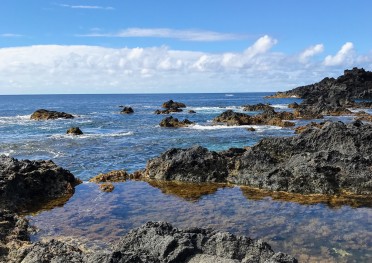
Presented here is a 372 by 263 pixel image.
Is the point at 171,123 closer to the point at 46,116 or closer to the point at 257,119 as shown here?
the point at 257,119

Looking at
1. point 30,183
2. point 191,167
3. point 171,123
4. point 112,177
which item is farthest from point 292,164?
point 171,123

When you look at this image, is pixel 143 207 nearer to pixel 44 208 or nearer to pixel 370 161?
pixel 44 208

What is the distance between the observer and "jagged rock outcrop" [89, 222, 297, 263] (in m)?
9.73

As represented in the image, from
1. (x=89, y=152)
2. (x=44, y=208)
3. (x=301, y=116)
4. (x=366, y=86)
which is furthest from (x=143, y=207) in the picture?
(x=366, y=86)

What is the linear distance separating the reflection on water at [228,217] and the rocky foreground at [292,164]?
1.56 meters

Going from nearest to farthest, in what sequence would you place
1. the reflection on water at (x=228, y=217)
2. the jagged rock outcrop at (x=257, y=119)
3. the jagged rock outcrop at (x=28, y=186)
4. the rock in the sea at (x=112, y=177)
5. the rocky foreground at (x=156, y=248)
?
the rocky foreground at (x=156, y=248)
the reflection on water at (x=228, y=217)
the jagged rock outcrop at (x=28, y=186)
the rock in the sea at (x=112, y=177)
the jagged rock outcrop at (x=257, y=119)

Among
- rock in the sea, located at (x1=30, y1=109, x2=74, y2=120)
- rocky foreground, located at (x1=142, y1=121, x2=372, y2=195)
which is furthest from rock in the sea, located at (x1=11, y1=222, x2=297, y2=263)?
rock in the sea, located at (x1=30, y1=109, x2=74, y2=120)

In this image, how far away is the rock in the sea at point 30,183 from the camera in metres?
21.0

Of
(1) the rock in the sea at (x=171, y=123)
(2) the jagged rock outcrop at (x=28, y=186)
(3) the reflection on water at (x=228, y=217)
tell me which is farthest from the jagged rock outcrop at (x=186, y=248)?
(1) the rock in the sea at (x=171, y=123)

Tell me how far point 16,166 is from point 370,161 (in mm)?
21276

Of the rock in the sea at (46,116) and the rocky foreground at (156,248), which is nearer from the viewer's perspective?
the rocky foreground at (156,248)

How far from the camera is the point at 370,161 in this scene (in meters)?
23.8

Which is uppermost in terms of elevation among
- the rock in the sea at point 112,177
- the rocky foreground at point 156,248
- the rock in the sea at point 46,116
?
the rocky foreground at point 156,248

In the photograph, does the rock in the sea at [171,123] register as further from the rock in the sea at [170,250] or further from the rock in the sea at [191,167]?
the rock in the sea at [170,250]
